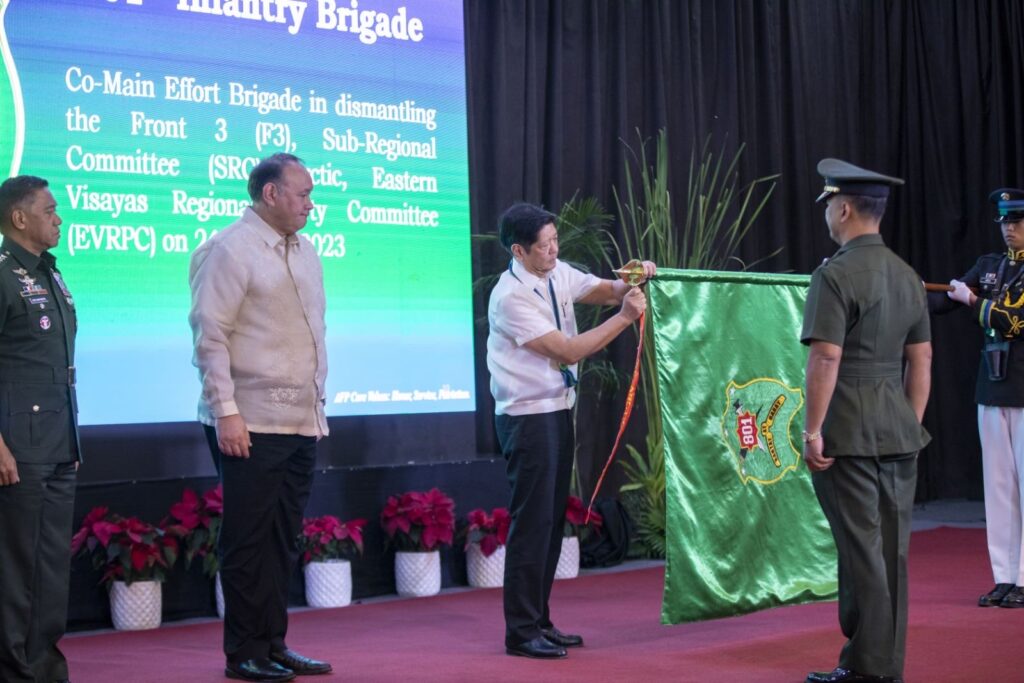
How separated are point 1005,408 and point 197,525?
9.85 ft

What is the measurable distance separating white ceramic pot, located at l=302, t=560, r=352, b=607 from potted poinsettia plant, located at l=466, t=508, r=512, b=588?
0.63 m

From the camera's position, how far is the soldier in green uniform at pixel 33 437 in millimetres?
3215

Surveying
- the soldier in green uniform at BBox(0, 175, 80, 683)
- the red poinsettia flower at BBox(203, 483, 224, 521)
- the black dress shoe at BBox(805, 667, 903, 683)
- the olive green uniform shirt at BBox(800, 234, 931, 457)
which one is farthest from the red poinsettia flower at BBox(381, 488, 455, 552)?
the olive green uniform shirt at BBox(800, 234, 931, 457)

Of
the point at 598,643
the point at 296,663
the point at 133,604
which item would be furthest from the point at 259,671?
the point at 133,604

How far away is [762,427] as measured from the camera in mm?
4133

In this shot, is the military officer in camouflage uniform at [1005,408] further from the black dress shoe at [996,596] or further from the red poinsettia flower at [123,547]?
the red poinsettia flower at [123,547]

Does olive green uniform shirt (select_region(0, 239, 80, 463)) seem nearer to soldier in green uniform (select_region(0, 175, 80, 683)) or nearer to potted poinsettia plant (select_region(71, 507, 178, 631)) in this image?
soldier in green uniform (select_region(0, 175, 80, 683))

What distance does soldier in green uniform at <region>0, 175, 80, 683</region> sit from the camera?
321cm

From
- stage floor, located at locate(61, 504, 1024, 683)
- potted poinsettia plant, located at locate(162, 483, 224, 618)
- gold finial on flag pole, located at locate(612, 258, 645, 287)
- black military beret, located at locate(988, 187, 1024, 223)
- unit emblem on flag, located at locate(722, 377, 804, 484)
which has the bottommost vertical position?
stage floor, located at locate(61, 504, 1024, 683)

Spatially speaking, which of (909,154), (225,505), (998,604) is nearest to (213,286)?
(225,505)

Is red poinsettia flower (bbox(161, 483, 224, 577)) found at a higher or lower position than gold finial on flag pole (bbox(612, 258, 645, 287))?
lower

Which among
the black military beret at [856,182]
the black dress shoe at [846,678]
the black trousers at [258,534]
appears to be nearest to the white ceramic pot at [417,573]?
the black trousers at [258,534]

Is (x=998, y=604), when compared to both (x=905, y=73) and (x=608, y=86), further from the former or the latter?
(x=905, y=73)

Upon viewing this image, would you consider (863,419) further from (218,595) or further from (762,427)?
(218,595)
